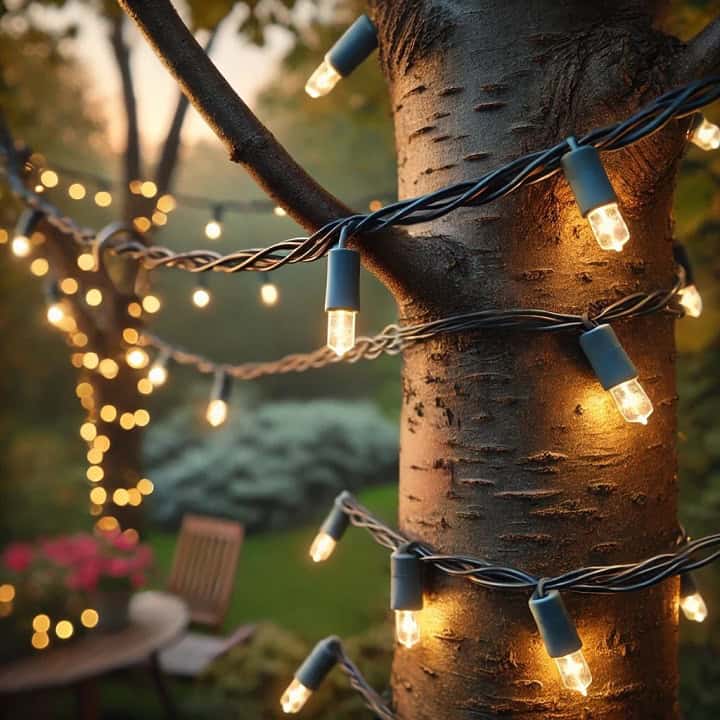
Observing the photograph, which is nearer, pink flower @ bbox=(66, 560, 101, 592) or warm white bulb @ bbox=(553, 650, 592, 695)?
warm white bulb @ bbox=(553, 650, 592, 695)

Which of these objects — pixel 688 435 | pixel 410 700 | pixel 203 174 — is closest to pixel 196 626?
pixel 688 435

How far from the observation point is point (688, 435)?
2320mm

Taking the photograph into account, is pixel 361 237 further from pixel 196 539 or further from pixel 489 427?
pixel 196 539

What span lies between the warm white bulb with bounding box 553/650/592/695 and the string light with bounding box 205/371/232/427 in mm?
877

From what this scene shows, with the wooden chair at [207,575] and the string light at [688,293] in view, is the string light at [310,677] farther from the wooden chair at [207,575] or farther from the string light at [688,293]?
the wooden chair at [207,575]

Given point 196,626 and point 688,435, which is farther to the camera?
point 196,626

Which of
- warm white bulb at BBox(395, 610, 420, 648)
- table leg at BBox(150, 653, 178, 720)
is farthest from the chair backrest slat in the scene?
warm white bulb at BBox(395, 610, 420, 648)

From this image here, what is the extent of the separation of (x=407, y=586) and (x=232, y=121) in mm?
561

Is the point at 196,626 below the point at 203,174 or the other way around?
below

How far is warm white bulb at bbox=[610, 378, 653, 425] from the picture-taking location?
0.68 m

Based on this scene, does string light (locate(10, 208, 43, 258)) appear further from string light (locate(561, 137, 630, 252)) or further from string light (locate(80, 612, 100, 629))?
string light (locate(80, 612, 100, 629))

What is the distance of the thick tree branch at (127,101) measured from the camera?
136 inches

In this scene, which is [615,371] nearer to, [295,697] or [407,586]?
[407,586]

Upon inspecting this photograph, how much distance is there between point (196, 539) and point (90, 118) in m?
3.92
